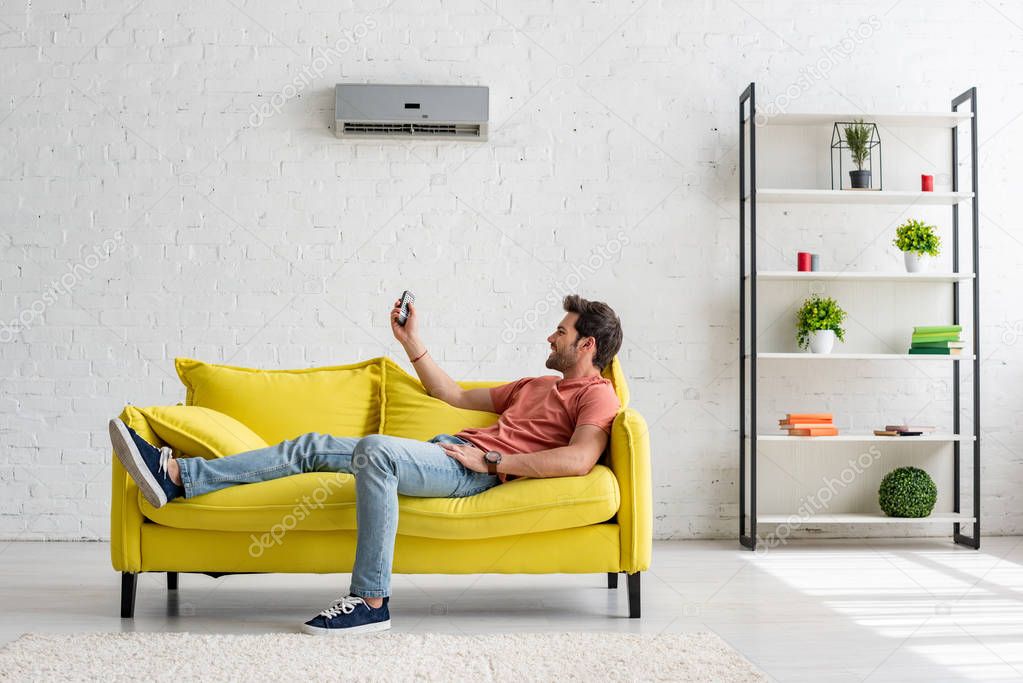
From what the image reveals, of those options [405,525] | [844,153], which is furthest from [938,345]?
[405,525]

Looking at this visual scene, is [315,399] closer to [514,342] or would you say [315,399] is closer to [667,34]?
[514,342]

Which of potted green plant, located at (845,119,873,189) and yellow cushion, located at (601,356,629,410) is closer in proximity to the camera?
yellow cushion, located at (601,356,629,410)

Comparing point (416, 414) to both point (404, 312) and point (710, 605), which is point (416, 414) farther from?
point (710, 605)

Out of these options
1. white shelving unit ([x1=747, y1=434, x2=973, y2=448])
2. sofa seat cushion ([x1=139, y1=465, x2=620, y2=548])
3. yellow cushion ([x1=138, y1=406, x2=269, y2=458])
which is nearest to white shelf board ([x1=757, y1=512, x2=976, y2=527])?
white shelving unit ([x1=747, y1=434, x2=973, y2=448])

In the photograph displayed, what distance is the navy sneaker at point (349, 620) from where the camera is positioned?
2.65 meters

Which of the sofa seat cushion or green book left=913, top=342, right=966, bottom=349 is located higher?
green book left=913, top=342, right=966, bottom=349

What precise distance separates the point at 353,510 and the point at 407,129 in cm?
230

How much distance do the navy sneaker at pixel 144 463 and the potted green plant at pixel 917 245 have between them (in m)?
3.40

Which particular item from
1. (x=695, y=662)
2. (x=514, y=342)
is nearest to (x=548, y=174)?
(x=514, y=342)

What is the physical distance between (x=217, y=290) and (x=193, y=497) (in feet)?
6.02

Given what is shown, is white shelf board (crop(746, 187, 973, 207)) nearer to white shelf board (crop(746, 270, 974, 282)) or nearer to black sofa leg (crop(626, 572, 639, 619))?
white shelf board (crop(746, 270, 974, 282))

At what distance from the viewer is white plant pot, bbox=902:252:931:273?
4465 mm

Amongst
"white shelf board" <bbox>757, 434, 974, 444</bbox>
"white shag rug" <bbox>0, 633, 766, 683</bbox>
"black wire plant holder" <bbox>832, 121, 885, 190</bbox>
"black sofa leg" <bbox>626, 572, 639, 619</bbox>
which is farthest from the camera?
"black wire plant holder" <bbox>832, 121, 885, 190</bbox>

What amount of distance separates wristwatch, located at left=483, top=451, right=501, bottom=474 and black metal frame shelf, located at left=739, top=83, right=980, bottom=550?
1737 millimetres
